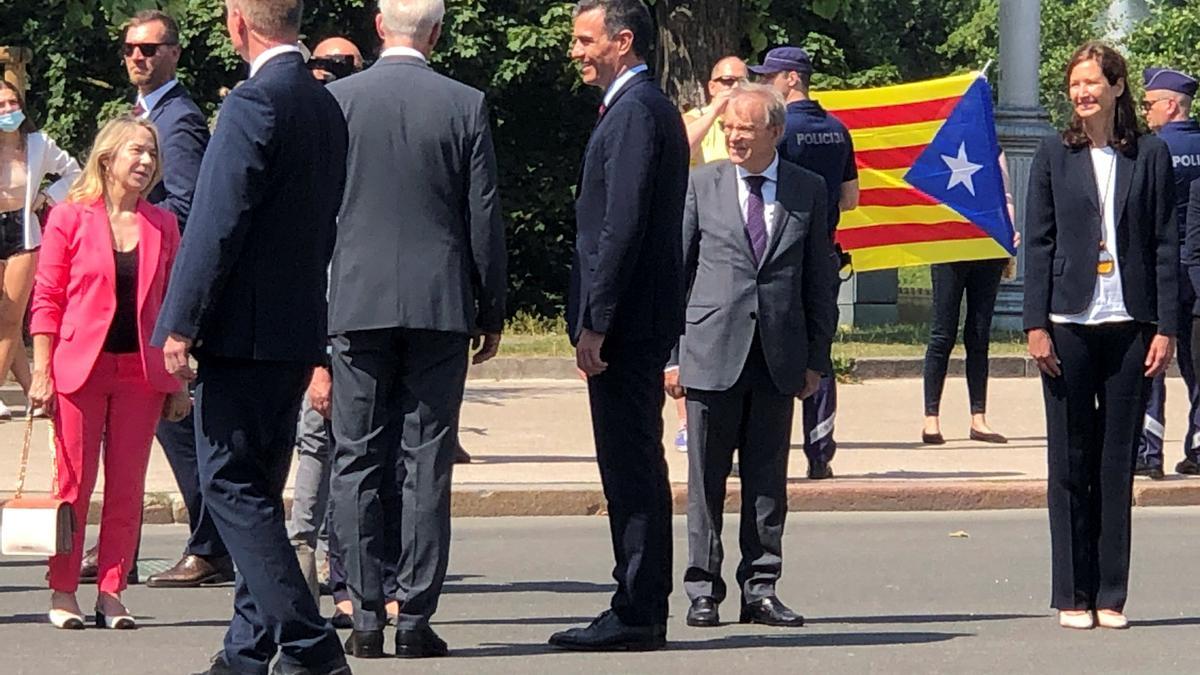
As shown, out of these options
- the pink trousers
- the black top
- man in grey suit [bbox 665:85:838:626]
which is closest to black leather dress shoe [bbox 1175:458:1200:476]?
man in grey suit [bbox 665:85:838:626]

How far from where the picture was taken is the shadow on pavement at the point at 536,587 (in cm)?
909

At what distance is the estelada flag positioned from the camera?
15.6 metres

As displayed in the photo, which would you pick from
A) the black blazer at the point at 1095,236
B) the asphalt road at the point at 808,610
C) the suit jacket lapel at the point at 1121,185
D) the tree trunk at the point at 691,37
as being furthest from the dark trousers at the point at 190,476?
the tree trunk at the point at 691,37

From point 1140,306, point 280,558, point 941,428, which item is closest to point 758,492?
point 1140,306

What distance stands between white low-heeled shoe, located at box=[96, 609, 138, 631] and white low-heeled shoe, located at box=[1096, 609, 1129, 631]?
3328 mm

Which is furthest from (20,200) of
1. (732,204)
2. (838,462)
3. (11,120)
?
(732,204)

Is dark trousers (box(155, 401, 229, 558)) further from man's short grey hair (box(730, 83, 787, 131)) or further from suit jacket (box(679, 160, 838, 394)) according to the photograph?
man's short grey hair (box(730, 83, 787, 131))

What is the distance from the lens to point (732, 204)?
823 centimetres

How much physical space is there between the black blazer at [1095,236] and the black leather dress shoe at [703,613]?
Result: 1458mm

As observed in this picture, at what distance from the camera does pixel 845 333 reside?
Result: 23094mm

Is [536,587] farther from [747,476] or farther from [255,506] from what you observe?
[255,506]

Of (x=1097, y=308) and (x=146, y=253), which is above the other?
(x=146, y=253)

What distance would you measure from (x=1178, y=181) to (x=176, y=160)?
576 cm

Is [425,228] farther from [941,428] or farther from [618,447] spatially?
[941,428]
